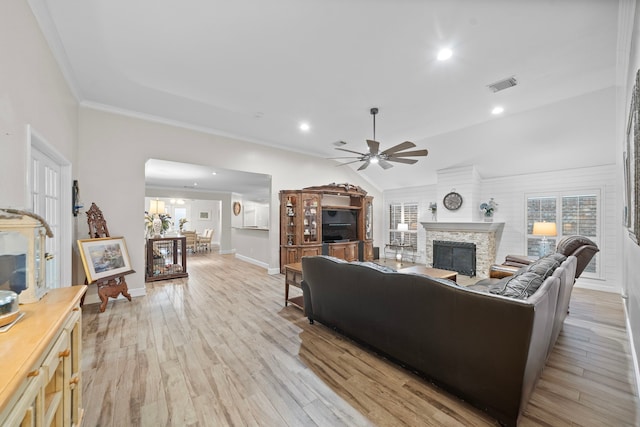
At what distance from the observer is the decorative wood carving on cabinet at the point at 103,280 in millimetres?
3744

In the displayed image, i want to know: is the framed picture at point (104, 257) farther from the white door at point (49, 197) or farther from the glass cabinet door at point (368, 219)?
the glass cabinet door at point (368, 219)

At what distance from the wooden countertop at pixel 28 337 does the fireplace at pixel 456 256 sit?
273 inches

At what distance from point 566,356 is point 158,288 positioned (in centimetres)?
602

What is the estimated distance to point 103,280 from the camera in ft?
12.2

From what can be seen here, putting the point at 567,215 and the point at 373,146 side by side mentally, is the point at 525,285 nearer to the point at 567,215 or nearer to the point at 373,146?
the point at 373,146

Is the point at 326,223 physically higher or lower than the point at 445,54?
lower

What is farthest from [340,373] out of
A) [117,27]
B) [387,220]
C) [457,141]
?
[387,220]

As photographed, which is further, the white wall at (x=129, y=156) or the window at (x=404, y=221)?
the window at (x=404, y=221)

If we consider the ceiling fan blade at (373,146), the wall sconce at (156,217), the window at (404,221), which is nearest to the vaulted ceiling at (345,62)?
the ceiling fan blade at (373,146)

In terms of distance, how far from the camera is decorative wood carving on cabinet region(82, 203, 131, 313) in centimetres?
374

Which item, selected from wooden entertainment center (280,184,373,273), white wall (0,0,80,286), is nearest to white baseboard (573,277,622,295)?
wooden entertainment center (280,184,373,273)

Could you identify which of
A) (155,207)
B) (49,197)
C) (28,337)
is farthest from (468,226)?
(155,207)

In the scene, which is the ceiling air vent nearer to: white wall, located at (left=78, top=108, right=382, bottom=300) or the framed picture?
white wall, located at (left=78, top=108, right=382, bottom=300)

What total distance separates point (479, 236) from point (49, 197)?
7.74m
